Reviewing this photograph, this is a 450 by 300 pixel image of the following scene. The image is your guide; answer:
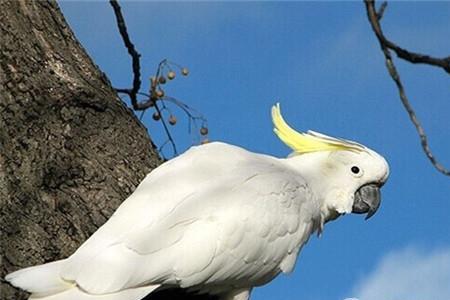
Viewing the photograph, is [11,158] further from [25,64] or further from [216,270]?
[216,270]

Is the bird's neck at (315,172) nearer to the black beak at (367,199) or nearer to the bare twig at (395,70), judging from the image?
the black beak at (367,199)

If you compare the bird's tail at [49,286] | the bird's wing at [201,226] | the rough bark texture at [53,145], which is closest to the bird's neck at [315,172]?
the bird's wing at [201,226]

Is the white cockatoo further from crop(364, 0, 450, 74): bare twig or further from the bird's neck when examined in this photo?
crop(364, 0, 450, 74): bare twig

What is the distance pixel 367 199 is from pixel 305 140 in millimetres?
319

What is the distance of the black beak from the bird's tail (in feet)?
3.76

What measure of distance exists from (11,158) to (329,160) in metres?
1.09

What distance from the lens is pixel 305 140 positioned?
147 inches

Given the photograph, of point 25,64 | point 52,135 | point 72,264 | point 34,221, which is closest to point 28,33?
point 25,64

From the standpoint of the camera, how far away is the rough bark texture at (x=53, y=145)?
3336 millimetres

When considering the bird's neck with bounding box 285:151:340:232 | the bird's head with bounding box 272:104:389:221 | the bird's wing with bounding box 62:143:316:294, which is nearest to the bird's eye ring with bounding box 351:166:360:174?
the bird's head with bounding box 272:104:389:221

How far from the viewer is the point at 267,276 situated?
11.2ft

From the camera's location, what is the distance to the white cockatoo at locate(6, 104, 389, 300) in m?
2.96

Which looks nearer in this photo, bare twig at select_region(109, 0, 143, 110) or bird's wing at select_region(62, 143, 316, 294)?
bird's wing at select_region(62, 143, 316, 294)

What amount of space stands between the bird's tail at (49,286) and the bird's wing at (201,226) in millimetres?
22
